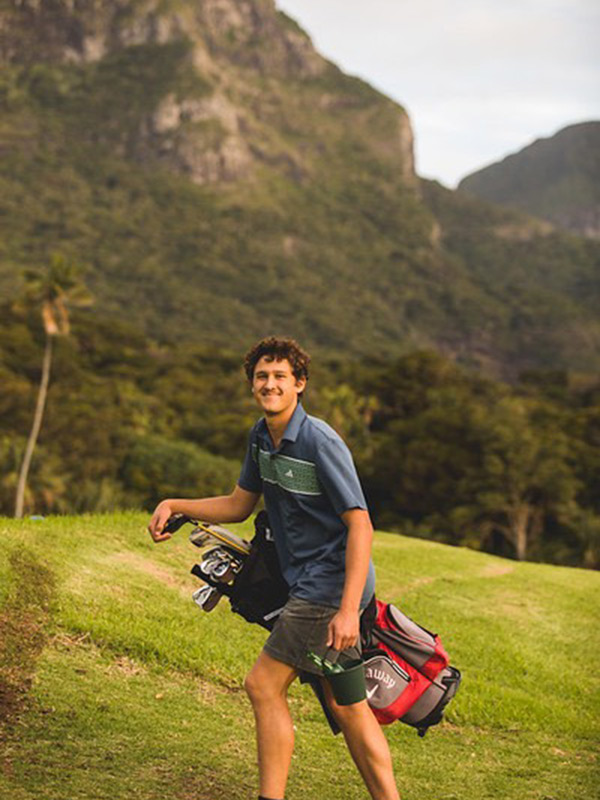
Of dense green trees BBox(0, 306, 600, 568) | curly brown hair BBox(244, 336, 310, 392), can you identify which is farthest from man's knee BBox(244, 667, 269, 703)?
dense green trees BBox(0, 306, 600, 568)

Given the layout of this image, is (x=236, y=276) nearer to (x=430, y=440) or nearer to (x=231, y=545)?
(x=430, y=440)

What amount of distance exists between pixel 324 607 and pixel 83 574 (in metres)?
5.12

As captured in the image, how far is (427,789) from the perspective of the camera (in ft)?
19.1

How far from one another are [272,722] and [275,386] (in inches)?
63.4

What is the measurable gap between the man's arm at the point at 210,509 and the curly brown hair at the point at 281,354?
0.76 metres

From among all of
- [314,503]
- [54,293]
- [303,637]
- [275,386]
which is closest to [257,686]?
[303,637]

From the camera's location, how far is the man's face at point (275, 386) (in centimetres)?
441

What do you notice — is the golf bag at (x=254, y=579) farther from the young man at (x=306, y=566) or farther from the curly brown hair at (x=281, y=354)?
the curly brown hair at (x=281, y=354)

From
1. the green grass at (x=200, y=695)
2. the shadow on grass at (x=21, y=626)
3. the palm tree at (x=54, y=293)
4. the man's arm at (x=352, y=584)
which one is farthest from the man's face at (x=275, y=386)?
the palm tree at (x=54, y=293)

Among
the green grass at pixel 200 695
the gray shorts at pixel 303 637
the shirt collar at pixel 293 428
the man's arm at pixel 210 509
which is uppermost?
the shirt collar at pixel 293 428

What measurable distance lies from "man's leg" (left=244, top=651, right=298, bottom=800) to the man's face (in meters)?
1.21

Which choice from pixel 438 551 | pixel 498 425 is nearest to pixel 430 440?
pixel 498 425

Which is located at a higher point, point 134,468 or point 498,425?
point 498,425

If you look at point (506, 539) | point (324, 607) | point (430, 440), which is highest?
point (324, 607)
